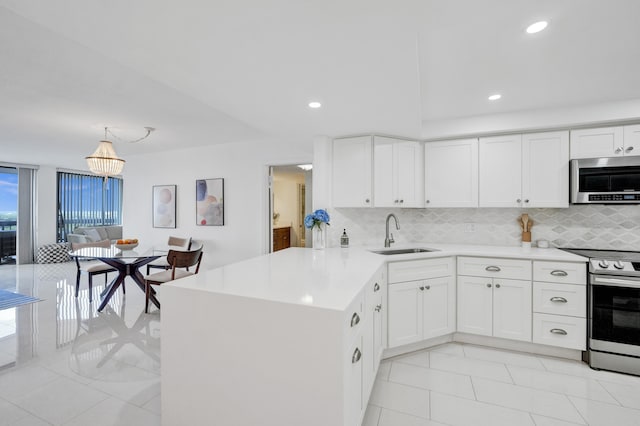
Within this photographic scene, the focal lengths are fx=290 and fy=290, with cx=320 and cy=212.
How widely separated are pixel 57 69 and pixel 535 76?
3.93 metres

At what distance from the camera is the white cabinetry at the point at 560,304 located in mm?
2523

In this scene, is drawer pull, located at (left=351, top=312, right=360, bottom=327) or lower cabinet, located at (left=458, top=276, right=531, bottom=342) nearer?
drawer pull, located at (left=351, top=312, right=360, bottom=327)

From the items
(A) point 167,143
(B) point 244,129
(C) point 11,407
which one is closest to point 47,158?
(A) point 167,143

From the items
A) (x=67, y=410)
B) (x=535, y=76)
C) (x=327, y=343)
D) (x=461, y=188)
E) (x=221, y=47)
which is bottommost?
(x=67, y=410)

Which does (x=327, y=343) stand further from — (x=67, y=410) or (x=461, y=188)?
(x=461, y=188)

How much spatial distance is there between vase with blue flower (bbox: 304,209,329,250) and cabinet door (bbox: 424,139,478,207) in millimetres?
1291

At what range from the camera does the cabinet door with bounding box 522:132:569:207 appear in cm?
293

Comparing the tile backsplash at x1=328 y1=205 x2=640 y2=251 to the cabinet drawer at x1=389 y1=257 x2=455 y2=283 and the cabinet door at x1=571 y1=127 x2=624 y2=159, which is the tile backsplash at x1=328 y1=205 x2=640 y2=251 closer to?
the cabinet door at x1=571 y1=127 x2=624 y2=159

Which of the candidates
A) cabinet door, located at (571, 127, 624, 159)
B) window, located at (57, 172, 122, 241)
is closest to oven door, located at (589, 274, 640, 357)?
cabinet door, located at (571, 127, 624, 159)

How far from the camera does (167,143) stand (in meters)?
5.18

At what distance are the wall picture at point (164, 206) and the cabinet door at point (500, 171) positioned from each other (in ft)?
17.3

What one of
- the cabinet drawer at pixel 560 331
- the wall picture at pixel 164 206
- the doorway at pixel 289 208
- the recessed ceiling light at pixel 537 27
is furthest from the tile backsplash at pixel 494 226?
the doorway at pixel 289 208

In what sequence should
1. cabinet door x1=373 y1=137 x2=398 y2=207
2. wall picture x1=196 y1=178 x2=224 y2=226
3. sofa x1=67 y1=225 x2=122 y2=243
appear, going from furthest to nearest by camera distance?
sofa x1=67 y1=225 x2=122 y2=243, wall picture x1=196 y1=178 x2=224 y2=226, cabinet door x1=373 y1=137 x2=398 y2=207

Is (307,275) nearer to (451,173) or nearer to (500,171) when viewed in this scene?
(451,173)
